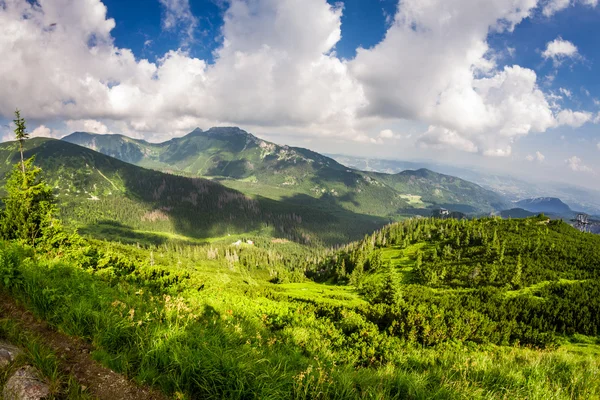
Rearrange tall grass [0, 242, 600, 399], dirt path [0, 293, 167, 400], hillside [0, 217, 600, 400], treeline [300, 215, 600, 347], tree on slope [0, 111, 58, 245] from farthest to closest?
treeline [300, 215, 600, 347] → tree on slope [0, 111, 58, 245] → hillside [0, 217, 600, 400] → tall grass [0, 242, 600, 399] → dirt path [0, 293, 167, 400]

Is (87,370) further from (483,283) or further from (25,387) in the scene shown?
(483,283)

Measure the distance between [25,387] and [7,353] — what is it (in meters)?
1.43

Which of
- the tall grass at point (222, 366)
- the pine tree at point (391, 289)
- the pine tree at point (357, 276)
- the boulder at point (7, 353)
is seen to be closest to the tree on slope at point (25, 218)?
the tall grass at point (222, 366)

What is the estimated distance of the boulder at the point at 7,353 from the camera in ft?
16.1

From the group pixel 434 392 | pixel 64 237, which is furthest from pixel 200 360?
pixel 64 237

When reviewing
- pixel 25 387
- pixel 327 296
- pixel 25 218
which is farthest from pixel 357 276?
pixel 25 387

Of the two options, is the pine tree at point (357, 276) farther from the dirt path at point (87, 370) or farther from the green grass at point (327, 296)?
the dirt path at point (87, 370)

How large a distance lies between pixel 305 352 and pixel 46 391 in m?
8.56

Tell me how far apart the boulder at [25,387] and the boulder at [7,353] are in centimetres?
47

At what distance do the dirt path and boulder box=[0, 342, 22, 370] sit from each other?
60cm

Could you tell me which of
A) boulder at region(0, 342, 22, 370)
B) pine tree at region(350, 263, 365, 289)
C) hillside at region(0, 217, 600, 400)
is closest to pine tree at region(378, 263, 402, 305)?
hillside at region(0, 217, 600, 400)

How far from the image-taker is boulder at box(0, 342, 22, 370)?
194 inches

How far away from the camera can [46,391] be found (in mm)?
4516

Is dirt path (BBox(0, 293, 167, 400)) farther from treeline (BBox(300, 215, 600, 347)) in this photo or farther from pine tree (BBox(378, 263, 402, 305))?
pine tree (BBox(378, 263, 402, 305))
